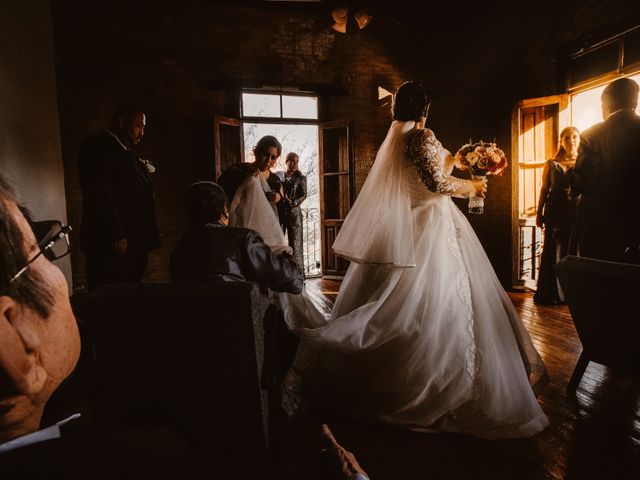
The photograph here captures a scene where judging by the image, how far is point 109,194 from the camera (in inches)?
96.5

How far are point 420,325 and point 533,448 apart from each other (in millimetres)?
668

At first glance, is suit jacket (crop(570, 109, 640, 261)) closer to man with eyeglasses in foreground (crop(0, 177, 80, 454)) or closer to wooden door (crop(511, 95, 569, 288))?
wooden door (crop(511, 95, 569, 288))

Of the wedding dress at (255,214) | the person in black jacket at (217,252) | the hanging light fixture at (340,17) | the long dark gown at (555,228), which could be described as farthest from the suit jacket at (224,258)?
the hanging light fixture at (340,17)

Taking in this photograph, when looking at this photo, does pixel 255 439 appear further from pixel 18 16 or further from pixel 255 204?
pixel 18 16

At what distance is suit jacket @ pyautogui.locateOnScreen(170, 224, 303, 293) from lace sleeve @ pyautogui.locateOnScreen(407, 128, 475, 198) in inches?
35.0

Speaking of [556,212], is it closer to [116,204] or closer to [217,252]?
[217,252]

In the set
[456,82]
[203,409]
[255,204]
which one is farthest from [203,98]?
[203,409]

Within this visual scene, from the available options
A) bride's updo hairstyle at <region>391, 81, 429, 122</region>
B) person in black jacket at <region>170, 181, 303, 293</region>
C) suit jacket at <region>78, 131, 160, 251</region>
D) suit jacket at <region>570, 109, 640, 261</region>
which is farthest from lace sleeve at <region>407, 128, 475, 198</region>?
suit jacket at <region>78, 131, 160, 251</region>

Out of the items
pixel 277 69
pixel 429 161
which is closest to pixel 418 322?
pixel 429 161

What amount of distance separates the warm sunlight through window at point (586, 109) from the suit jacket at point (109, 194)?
500 cm

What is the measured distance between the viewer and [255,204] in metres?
2.54

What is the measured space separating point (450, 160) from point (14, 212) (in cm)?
203

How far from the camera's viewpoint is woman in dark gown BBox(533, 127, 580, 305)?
Answer: 12.9ft

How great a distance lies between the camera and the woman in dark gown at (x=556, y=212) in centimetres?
393
